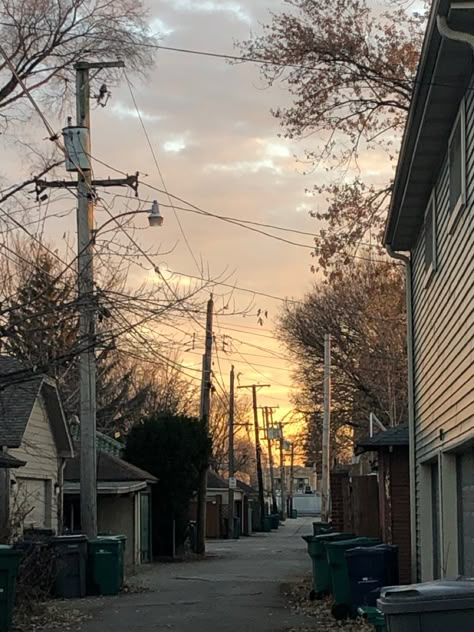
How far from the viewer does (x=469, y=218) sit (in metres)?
9.45

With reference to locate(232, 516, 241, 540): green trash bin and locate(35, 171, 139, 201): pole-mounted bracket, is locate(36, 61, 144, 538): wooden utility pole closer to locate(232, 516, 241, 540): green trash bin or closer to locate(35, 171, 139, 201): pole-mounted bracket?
locate(35, 171, 139, 201): pole-mounted bracket

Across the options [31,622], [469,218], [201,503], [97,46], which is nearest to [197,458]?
[201,503]

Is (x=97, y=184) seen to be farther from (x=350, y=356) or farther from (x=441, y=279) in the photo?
(x=350, y=356)

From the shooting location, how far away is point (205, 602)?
17.2 metres

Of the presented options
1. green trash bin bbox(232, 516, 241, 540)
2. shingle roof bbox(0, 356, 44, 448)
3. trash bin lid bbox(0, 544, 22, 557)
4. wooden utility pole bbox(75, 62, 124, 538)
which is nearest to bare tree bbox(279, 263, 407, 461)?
green trash bin bbox(232, 516, 241, 540)

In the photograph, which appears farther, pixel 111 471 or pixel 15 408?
pixel 111 471

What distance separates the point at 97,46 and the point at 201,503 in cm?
1839

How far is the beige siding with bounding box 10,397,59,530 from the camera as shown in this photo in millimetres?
23016

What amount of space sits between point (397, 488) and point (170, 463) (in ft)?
52.0

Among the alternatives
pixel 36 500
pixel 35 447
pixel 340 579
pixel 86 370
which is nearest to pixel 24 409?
pixel 35 447

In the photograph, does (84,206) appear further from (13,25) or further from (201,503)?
(201,503)

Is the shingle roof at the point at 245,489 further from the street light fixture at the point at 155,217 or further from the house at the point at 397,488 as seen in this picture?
the street light fixture at the point at 155,217

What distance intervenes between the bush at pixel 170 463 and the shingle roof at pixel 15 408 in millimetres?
10134

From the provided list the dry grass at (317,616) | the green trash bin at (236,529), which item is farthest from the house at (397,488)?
the green trash bin at (236,529)
